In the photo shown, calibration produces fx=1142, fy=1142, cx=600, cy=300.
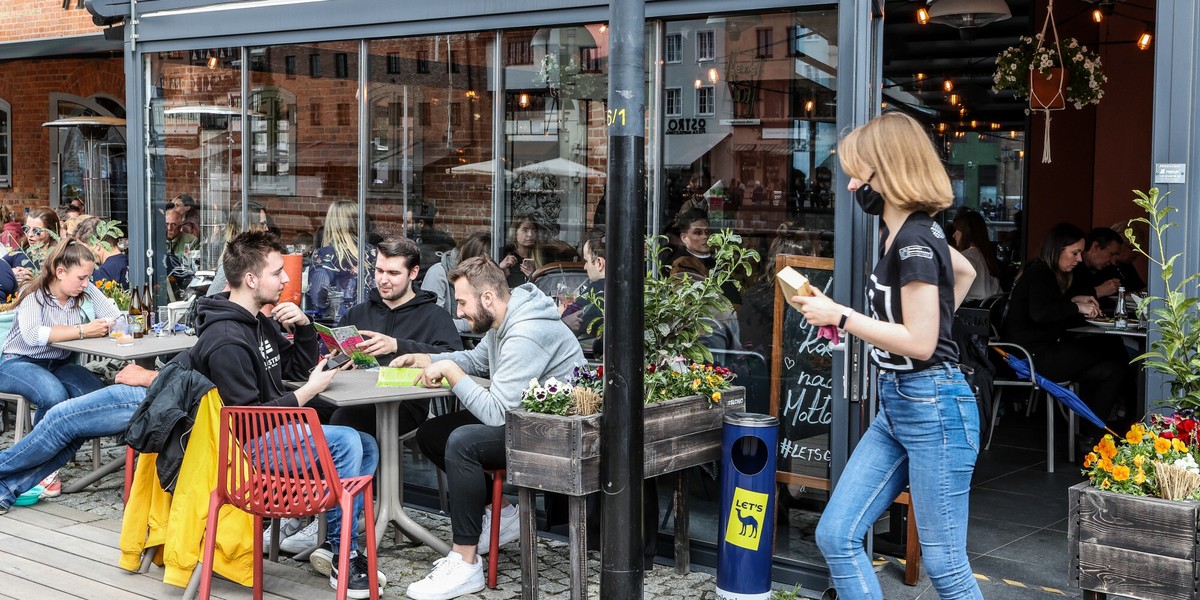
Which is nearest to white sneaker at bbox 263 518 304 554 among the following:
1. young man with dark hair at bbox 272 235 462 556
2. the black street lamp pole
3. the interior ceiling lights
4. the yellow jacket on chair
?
young man with dark hair at bbox 272 235 462 556

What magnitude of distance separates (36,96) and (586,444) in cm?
1402

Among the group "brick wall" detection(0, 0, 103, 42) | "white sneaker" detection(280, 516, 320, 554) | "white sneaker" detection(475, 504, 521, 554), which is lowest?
"white sneaker" detection(280, 516, 320, 554)

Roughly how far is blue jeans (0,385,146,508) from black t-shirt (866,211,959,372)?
3883 mm

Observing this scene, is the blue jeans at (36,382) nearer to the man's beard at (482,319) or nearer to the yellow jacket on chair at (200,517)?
the yellow jacket on chair at (200,517)

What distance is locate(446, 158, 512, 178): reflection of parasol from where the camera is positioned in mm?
6145

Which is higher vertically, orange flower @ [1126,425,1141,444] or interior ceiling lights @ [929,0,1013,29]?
interior ceiling lights @ [929,0,1013,29]

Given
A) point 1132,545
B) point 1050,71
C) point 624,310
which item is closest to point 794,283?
point 624,310

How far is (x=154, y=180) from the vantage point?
7.49 m

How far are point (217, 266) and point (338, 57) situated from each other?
177 cm

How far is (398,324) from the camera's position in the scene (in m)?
5.62

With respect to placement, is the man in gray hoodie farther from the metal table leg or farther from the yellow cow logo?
the yellow cow logo

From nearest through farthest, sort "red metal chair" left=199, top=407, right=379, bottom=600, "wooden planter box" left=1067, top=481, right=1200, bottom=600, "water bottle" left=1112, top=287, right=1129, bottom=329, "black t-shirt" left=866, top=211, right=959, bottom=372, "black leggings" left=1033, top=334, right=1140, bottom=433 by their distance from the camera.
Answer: "black t-shirt" left=866, top=211, right=959, bottom=372 < "wooden planter box" left=1067, top=481, right=1200, bottom=600 < "red metal chair" left=199, top=407, right=379, bottom=600 < "water bottle" left=1112, top=287, right=1129, bottom=329 < "black leggings" left=1033, top=334, right=1140, bottom=433

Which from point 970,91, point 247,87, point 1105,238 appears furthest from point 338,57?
point 970,91

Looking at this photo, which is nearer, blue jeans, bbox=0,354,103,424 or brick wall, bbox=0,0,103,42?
blue jeans, bbox=0,354,103,424
